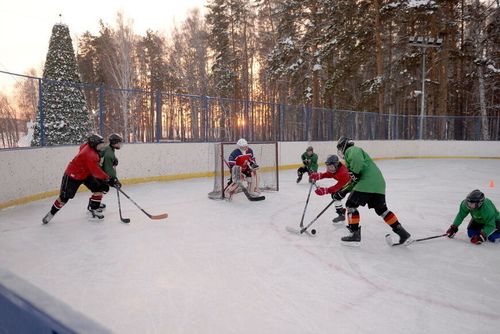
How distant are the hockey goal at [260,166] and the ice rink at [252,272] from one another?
143cm

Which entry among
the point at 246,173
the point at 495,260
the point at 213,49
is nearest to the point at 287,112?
the point at 246,173

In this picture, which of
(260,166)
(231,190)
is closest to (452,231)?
(231,190)

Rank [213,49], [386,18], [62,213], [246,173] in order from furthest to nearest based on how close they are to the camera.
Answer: [213,49] → [386,18] → [246,173] → [62,213]

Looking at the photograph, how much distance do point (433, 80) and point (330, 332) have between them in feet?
63.7

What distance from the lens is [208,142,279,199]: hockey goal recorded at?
6441mm

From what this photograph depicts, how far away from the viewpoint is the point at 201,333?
76.5 inches

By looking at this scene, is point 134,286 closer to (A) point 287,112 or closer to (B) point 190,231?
(B) point 190,231

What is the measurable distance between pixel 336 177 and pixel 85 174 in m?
3.19

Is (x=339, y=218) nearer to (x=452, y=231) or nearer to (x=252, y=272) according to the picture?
(x=452, y=231)

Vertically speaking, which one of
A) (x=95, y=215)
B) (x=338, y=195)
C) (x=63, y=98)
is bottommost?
(x=95, y=215)

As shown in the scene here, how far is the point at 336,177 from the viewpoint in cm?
433

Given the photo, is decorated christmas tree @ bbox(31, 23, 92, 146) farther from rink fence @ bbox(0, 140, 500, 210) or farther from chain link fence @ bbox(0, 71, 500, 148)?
rink fence @ bbox(0, 140, 500, 210)

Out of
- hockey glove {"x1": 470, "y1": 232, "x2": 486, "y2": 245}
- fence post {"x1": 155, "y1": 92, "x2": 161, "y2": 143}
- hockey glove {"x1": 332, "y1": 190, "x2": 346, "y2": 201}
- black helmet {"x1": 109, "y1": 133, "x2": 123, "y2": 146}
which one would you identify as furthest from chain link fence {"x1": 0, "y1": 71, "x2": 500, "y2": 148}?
hockey glove {"x1": 470, "y1": 232, "x2": 486, "y2": 245}

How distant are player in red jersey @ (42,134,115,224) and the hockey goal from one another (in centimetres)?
227
